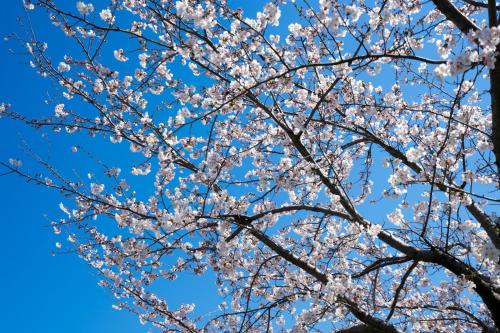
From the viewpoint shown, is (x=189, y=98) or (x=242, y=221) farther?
(x=189, y=98)

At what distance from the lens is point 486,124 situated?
577 cm

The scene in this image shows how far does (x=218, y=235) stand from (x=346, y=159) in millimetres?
2442

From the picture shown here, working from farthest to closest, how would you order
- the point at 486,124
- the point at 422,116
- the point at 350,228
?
the point at 422,116, the point at 486,124, the point at 350,228

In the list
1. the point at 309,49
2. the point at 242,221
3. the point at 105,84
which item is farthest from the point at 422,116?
the point at 105,84

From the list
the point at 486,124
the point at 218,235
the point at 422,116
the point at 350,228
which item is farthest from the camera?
the point at 422,116

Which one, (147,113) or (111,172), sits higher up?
(147,113)

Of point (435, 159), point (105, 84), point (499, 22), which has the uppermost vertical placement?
point (105, 84)

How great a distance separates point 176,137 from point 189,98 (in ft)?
2.06

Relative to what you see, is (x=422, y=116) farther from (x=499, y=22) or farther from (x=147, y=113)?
(x=147, y=113)

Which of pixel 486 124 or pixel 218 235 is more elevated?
pixel 486 124

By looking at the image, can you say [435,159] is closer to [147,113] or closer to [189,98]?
[189,98]

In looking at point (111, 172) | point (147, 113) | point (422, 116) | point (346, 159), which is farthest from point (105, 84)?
point (422, 116)

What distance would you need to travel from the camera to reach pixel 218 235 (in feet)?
17.3

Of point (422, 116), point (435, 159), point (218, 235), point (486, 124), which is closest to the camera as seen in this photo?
point (435, 159)
